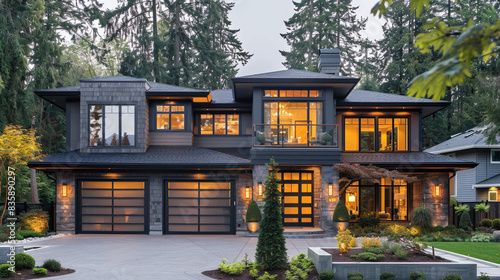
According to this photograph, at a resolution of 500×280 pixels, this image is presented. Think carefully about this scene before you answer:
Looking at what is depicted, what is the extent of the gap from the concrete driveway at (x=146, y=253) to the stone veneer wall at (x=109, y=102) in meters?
3.61

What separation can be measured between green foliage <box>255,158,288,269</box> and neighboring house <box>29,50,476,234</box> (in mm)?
7876

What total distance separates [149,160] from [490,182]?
18.7 meters

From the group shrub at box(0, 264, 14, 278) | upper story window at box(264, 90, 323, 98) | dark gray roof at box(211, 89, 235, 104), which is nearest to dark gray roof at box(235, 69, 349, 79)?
Answer: upper story window at box(264, 90, 323, 98)

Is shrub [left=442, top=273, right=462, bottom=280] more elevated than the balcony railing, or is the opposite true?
the balcony railing

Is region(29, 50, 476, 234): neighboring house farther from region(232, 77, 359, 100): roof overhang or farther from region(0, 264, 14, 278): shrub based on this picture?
region(0, 264, 14, 278): shrub

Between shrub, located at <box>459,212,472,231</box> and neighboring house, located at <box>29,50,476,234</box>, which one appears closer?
neighboring house, located at <box>29,50,476,234</box>

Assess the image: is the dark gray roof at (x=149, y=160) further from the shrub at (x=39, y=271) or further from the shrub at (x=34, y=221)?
the shrub at (x=39, y=271)

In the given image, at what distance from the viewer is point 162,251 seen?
12969 millimetres

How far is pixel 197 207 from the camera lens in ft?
59.7

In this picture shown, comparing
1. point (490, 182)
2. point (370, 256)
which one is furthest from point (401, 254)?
point (490, 182)

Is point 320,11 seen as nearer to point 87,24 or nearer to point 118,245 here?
point 87,24

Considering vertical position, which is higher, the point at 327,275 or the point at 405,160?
the point at 405,160

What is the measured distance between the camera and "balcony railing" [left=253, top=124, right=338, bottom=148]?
57.3 feet

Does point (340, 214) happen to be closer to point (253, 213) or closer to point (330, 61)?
point (253, 213)
